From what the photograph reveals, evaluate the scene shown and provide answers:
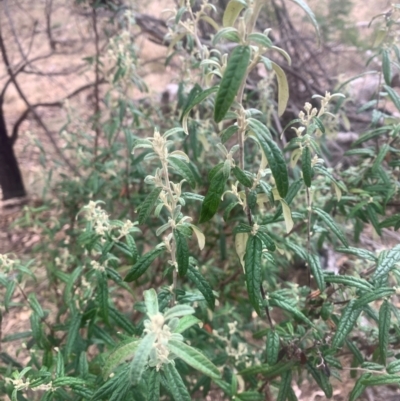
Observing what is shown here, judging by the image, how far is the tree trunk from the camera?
11.1 feet

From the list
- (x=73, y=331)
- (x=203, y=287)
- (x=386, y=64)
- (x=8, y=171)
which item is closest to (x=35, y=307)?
(x=73, y=331)

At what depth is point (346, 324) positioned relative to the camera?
3.83 feet

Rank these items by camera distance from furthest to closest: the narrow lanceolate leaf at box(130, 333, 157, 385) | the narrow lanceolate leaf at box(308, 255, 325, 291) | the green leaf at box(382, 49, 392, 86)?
the green leaf at box(382, 49, 392, 86)
the narrow lanceolate leaf at box(308, 255, 325, 291)
the narrow lanceolate leaf at box(130, 333, 157, 385)

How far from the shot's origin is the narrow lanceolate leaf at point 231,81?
2.56ft

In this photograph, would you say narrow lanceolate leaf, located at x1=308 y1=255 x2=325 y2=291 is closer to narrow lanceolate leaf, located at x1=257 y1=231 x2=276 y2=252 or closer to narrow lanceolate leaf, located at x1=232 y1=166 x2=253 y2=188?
narrow lanceolate leaf, located at x1=257 y1=231 x2=276 y2=252

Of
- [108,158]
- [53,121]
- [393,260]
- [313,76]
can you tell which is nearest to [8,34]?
[53,121]

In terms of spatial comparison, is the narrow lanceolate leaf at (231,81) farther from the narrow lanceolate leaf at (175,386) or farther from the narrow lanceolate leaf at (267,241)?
the narrow lanceolate leaf at (175,386)

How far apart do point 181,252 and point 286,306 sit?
0.46 meters

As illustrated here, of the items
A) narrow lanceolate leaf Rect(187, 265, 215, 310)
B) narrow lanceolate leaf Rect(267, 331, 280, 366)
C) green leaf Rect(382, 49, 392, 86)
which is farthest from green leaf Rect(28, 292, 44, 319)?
green leaf Rect(382, 49, 392, 86)

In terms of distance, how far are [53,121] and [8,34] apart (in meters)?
1.00

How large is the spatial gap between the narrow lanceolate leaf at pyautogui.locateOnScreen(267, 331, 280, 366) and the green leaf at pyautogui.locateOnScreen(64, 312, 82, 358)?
→ 684mm

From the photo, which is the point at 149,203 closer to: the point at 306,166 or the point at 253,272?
the point at 253,272

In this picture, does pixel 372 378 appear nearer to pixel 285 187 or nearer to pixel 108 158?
pixel 285 187

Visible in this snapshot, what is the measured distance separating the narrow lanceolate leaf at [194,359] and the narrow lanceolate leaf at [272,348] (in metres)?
0.52
